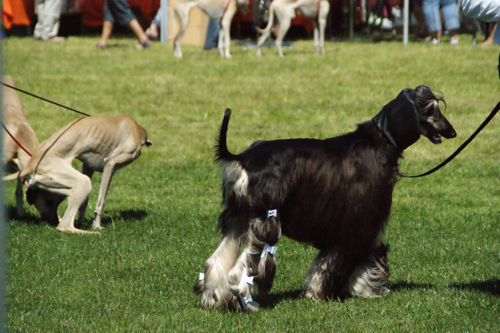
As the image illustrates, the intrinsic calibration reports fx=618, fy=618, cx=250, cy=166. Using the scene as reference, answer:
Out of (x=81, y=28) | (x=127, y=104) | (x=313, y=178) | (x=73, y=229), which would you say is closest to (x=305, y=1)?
(x=127, y=104)

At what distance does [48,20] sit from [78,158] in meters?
11.5

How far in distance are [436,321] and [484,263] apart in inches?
55.4

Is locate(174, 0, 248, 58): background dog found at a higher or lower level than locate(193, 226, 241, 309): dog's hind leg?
higher

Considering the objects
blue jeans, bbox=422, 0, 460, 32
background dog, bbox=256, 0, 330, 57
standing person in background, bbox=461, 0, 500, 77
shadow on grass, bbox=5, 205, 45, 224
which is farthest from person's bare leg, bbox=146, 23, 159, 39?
standing person in background, bbox=461, 0, 500, 77

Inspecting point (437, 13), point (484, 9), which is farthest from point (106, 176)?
point (437, 13)

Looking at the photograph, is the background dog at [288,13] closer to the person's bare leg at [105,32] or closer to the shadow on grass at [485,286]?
the person's bare leg at [105,32]

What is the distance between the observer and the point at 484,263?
519 cm

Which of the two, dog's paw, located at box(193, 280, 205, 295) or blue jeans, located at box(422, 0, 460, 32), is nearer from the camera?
dog's paw, located at box(193, 280, 205, 295)

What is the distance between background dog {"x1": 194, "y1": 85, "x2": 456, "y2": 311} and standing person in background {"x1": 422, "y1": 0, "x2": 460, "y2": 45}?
1336 centimetres

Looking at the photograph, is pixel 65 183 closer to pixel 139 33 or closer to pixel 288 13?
pixel 288 13

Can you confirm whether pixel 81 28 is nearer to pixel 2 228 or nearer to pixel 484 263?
pixel 484 263

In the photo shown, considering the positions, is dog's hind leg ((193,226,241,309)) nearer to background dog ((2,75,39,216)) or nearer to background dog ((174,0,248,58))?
background dog ((2,75,39,216))

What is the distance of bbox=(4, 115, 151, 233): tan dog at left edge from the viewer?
612cm

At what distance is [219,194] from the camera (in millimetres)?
7938
